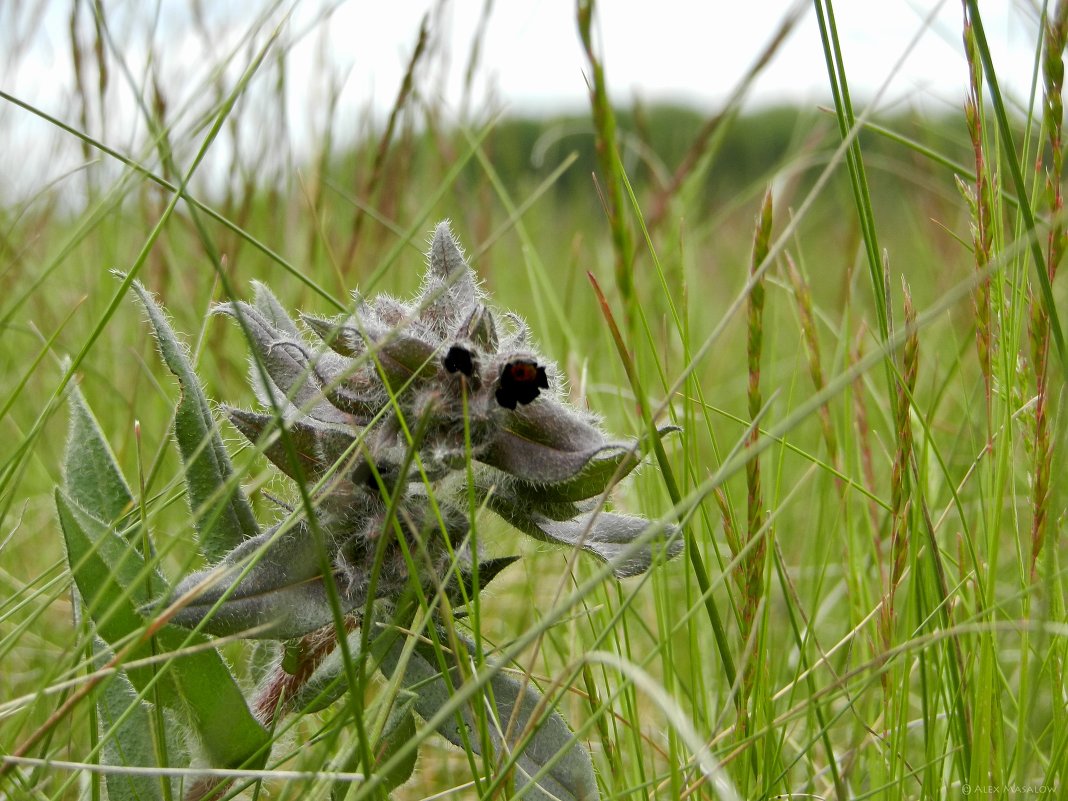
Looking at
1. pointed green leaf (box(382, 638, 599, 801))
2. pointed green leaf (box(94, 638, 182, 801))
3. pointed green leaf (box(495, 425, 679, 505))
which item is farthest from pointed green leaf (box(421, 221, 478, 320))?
pointed green leaf (box(94, 638, 182, 801))

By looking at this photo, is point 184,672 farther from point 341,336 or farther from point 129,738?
point 341,336

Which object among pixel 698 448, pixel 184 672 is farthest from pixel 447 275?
pixel 698 448

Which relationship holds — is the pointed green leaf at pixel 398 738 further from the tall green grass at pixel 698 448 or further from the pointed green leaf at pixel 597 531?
the pointed green leaf at pixel 597 531

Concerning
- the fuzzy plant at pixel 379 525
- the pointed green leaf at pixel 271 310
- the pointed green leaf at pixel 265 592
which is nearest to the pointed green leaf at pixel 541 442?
the fuzzy plant at pixel 379 525

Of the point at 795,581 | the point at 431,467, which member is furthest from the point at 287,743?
the point at 795,581

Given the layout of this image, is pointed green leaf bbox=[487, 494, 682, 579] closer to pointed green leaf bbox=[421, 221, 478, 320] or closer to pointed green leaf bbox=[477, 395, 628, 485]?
pointed green leaf bbox=[477, 395, 628, 485]
